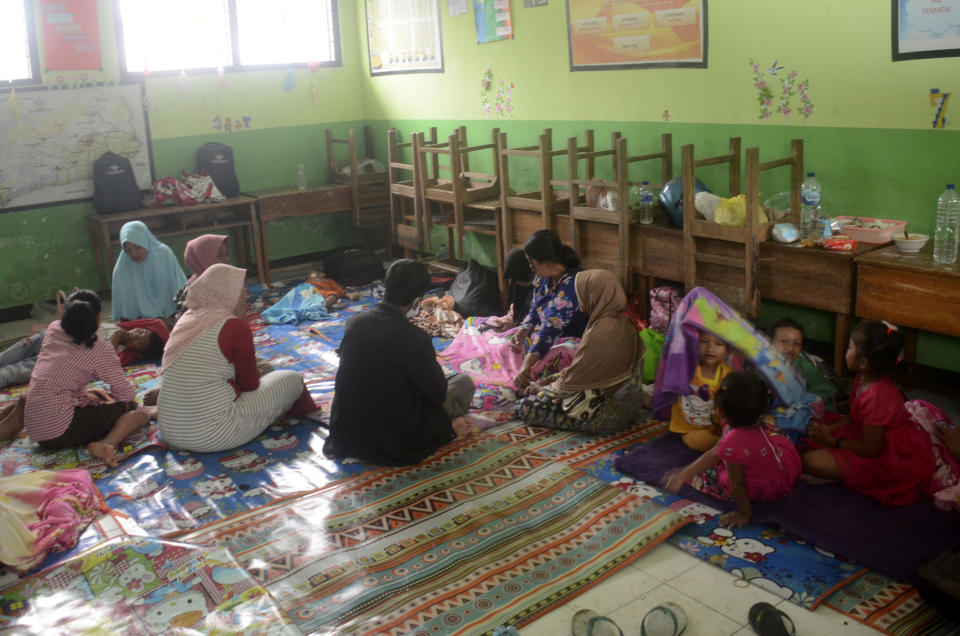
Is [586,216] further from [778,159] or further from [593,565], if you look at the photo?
[593,565]

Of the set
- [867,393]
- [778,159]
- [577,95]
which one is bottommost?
[867,393]

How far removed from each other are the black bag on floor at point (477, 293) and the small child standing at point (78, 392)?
2.45 meters

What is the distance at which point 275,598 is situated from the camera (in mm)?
2754

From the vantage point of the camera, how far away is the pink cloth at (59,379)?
3.86 meters

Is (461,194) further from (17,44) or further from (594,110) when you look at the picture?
(17,44)

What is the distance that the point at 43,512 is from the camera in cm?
323

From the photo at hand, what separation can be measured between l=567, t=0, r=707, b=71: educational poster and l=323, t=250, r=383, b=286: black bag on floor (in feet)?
8.07

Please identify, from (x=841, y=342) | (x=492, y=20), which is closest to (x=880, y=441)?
(x=841, y=342)

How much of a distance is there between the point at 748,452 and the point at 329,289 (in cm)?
434

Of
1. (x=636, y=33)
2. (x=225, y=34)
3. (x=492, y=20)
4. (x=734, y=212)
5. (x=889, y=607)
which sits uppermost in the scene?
(x=225, y=34)

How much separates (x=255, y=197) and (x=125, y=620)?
196 inches

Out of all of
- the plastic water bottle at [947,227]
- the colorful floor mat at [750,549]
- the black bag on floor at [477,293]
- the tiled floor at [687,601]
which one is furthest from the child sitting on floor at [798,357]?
the black bag on floor at [477,293]

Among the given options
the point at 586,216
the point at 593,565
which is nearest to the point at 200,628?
the point at 593,565

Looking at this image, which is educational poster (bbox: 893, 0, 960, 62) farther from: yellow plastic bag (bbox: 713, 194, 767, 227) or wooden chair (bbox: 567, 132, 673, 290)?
wooden chair (bbox: 567, 132, 673, 290)
